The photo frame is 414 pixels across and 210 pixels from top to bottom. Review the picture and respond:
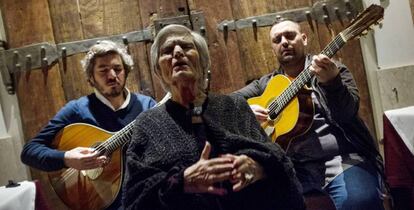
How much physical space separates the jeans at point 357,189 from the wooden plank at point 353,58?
30.0 inches

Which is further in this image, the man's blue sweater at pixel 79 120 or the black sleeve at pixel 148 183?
the man's blue sweater at pixel 79 120

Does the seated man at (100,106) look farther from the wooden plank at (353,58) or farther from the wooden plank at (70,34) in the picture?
the wooden plank at (353,58)

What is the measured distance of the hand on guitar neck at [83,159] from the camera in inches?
84.0

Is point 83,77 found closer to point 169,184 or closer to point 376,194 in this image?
point 169,184

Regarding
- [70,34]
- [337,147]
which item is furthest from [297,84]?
[70,34]

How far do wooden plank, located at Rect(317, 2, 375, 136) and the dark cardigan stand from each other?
137cm

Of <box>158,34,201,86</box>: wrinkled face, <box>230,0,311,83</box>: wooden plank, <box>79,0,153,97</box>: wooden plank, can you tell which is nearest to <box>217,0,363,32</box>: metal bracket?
<box>230,0,311,83</box>: wooden plank

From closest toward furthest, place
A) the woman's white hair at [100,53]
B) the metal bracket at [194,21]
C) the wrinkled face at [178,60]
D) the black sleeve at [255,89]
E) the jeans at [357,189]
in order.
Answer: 1. the wrinkled face at [178,60]
2. the jeans at [357,189]
3. the woman's white hair at [100,53]
4. the black sleeve at [255,89]
5. the metal bracket at [194,21]

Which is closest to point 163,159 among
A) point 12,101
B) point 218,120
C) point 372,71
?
point 218,120

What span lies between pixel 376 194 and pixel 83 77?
66.7 inches

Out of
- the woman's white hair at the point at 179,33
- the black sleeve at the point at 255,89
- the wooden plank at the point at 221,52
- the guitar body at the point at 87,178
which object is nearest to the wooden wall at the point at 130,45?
the wooden plank at the point at 221,52

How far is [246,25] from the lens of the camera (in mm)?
2709

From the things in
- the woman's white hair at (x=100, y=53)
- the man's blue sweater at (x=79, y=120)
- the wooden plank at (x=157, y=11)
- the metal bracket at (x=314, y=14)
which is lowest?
the man's blue sweater at (x=79, y=120)

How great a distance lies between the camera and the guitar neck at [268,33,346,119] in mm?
2102
